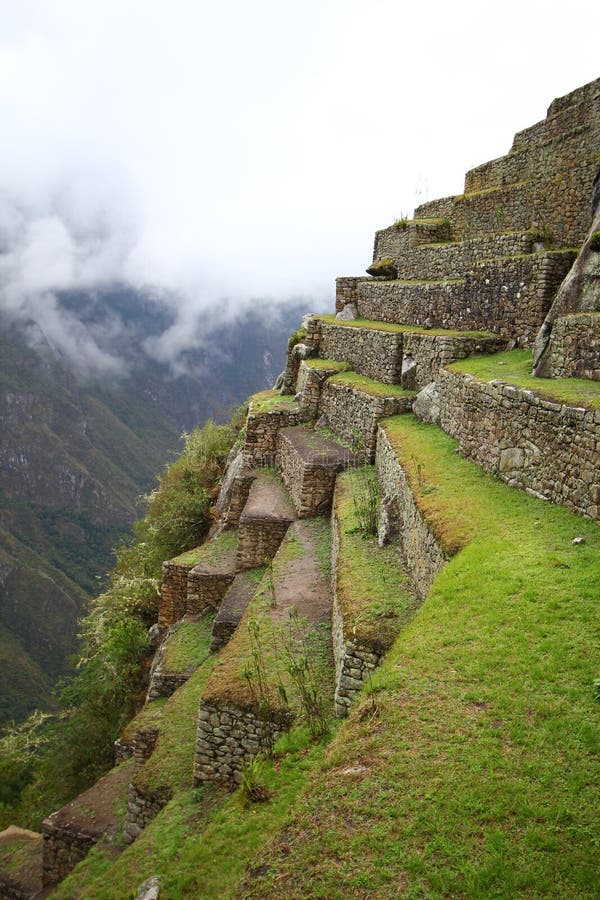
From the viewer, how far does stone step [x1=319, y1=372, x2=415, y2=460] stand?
44.2 feet

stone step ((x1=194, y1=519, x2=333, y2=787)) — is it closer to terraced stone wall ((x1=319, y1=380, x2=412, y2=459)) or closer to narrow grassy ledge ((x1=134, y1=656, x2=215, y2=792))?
→ narrow grassy ledge ((x1=134, y1=656, x2=215, y2=792))

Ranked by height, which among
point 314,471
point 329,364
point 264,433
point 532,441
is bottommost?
point 314,471

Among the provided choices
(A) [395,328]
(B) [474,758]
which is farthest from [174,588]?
(B) [474,758]

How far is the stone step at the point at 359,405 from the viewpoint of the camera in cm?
1348

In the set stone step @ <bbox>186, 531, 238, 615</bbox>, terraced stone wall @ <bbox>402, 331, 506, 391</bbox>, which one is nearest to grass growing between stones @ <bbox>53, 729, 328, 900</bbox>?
stone step @ <bbox>186, 531, 238, 615</bbox>

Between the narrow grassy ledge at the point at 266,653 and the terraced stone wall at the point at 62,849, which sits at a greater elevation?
the narrow grassy ledge at the point at 266,653

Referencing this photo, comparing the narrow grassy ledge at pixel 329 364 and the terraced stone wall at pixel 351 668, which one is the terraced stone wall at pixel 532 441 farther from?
the narrow grassy ledge at pixel 329 364

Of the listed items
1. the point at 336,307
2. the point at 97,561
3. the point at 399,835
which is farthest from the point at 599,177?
the point at 97,561

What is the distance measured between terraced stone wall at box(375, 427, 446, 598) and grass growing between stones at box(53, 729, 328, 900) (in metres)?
2.28

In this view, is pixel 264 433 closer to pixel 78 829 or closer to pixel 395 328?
pixel 395 328

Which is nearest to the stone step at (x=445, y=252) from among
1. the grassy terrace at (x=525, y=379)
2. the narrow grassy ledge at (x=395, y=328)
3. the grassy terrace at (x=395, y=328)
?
the grassy terrace at (x=395, y=328)

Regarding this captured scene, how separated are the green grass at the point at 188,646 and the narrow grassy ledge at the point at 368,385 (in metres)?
6.19

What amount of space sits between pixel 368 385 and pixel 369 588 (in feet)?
25.4

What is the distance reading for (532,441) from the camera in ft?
25.7
